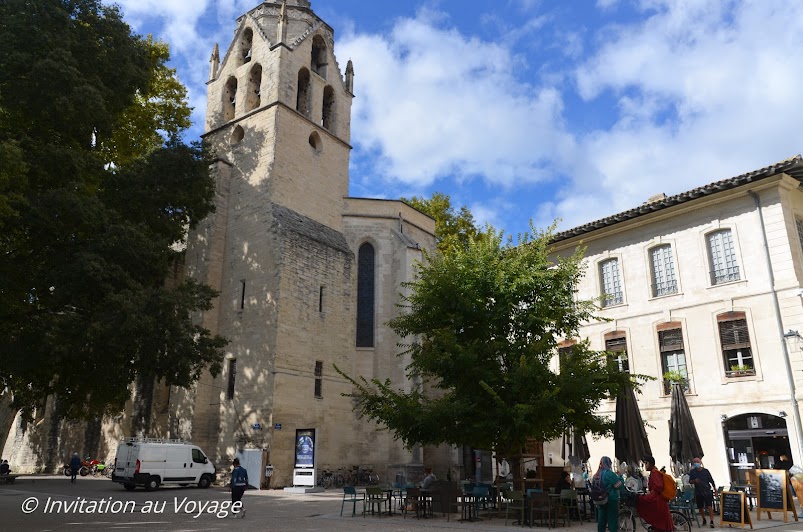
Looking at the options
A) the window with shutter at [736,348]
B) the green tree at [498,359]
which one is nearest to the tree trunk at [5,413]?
the green tree at [498,359]

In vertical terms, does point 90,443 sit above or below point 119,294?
below

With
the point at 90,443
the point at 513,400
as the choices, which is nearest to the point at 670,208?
the point at 513,400

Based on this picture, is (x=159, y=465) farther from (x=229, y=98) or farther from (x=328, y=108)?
(x=328, y=108)

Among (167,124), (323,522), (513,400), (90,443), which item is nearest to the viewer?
(323,522)

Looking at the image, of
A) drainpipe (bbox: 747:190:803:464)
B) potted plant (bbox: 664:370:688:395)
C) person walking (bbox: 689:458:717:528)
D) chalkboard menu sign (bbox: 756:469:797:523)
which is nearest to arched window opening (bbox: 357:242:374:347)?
potted plant (bbox: 664:370:688:395)

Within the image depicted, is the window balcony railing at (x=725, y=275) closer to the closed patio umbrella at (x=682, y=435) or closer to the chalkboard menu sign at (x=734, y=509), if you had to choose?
the closed patio umbrella at (x=682, y=435)

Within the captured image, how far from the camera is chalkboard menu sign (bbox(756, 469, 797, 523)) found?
12508 millimetres

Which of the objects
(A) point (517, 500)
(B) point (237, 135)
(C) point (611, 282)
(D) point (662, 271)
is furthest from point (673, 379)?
(B) point (237, 135)

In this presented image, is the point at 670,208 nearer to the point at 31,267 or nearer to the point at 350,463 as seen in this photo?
the point at 350,463

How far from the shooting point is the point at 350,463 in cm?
2498

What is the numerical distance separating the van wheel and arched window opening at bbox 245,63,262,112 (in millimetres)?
16363

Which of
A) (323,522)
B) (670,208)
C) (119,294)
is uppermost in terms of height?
(670,208)

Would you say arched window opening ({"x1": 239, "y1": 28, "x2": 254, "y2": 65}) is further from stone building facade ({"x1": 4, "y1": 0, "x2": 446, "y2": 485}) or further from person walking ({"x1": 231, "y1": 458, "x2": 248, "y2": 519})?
person walking ({"x1": 231, "y1": 458, "x2": 248, "y2": 519})

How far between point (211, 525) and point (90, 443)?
67.2 ft
